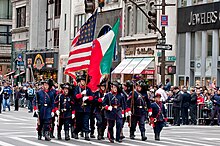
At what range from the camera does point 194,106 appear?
32.9 metres

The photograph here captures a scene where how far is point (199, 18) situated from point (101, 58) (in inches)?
871

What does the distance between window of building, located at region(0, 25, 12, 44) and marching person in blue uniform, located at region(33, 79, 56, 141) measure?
2598 inches

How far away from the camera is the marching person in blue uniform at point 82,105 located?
22.8 m

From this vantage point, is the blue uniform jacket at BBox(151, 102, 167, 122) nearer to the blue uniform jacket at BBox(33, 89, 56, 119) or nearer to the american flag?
the american flag

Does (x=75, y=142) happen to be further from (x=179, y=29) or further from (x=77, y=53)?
(x=179, y=29)

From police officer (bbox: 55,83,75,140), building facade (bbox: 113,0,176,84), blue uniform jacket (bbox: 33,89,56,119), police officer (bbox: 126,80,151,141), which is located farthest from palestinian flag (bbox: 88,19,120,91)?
building facade (bbox: 113,0,176,84)

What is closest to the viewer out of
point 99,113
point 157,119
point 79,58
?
point 99,113

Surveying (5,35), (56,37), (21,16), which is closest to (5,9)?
(5,35)

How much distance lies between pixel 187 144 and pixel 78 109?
3.71 meters

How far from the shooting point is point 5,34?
88.6 m

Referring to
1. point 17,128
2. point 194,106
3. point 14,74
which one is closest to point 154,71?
point 194,106

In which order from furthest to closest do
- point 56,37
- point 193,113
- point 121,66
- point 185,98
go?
point 56,37, point 121,66, point 193,113, point 185,98

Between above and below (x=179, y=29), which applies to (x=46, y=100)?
below

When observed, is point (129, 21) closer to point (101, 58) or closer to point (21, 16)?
point (21, 16)
